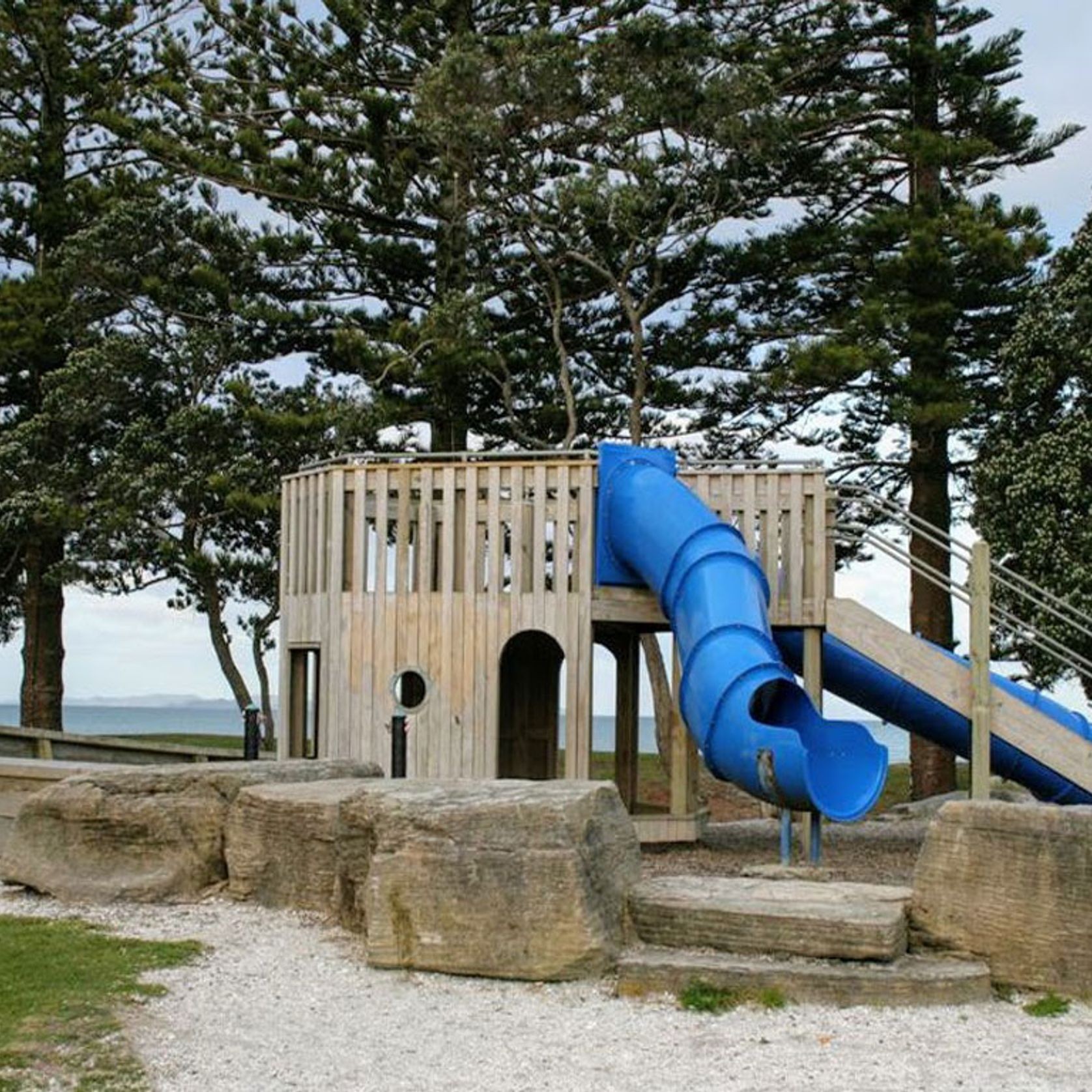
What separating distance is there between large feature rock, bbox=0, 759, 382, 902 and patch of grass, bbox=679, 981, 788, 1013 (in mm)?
3522

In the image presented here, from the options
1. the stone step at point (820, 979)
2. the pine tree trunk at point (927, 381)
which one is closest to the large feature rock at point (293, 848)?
the stone step at point (820, 979)

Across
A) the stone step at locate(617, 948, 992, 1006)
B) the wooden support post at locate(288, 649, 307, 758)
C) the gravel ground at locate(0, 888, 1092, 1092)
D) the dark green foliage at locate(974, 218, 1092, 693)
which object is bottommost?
the gravel ground at locate(0, 888, 1092, 1092)

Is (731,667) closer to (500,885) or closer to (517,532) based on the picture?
(517,532)

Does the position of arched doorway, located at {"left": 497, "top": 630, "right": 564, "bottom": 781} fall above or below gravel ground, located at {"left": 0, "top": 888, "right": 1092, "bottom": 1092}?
above

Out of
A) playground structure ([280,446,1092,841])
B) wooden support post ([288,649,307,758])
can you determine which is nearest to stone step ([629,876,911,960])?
playground structure ([280,446,1092,841])

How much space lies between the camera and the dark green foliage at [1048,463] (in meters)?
20.4

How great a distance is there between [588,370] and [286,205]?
220 inches

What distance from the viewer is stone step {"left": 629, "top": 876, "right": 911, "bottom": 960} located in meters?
7.98

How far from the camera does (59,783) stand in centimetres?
1054

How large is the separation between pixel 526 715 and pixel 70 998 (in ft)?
31.9

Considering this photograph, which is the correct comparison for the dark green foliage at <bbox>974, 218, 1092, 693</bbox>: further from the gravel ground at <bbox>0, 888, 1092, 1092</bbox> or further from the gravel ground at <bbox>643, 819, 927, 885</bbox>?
the gravel ground at <bbox>0, 888, 1092, 1092</bbox>

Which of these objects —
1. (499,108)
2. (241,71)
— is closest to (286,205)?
(241,71)

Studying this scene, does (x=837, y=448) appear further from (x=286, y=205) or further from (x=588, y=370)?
(x=286, y=205)

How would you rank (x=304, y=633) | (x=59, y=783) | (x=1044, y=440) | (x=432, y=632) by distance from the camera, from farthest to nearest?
(x=1044, y=440)
(x=304, y=633)
(x=432, y=632)
(x=59, y=783)
